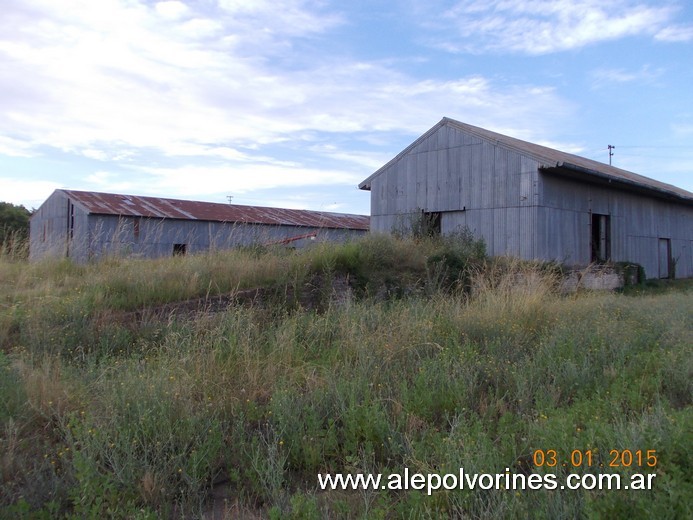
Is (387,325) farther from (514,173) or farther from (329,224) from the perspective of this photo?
(329,224)

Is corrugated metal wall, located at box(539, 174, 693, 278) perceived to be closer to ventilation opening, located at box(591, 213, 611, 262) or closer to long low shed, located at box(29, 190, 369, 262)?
ventilation opening, located at box(591, 213, 611, 262)

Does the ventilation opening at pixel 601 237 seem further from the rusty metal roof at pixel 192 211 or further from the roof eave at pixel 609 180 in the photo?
the rusty metal roof at pixel 192 211

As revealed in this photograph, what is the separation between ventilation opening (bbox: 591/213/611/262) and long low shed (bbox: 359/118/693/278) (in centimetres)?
4

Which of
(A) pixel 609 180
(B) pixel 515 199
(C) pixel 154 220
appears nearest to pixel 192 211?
(C) pixel 154 220

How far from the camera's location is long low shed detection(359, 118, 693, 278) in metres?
15.8

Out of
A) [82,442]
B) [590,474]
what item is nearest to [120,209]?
[82,442]

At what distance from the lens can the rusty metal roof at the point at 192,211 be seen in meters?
23.5

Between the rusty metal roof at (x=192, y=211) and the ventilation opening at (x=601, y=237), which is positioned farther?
the rusty metal roof at (x=192, y=211)

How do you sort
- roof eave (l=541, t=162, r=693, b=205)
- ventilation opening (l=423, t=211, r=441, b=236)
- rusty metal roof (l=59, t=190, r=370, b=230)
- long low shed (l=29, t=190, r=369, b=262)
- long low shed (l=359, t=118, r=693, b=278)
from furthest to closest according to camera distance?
1. rusty metal roof (l=59, t=190, r=370, b=230)
2. long low shed (l=29, t=190, r=369, b=262)
3. ventilation opening (l=423, t=211, r=441, b=236)
4. long low shed (l=359, t=118, r=693, b=278)
5. roof eave (l=541, t=162, r=693, b=205)

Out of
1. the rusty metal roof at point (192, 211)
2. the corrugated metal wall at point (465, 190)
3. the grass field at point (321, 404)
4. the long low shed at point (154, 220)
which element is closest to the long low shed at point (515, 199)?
the corrugated metal wall at point (465, 190)

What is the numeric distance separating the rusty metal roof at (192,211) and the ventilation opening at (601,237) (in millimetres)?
10109

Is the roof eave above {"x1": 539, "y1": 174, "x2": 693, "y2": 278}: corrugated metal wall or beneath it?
above
